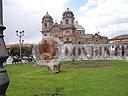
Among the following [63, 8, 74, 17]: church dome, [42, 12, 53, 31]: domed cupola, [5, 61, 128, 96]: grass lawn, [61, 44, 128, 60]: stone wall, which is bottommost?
[5, 61, 128, 96]: grass lawn

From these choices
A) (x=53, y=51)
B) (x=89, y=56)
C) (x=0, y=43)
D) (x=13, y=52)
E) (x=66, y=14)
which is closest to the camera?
(x=0, y=43)

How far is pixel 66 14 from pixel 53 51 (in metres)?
36.8

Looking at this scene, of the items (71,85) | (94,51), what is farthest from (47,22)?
(71,85)

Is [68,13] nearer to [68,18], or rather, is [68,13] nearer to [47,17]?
[68,18]

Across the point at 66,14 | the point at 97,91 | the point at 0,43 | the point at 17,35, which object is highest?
the point at 66,14

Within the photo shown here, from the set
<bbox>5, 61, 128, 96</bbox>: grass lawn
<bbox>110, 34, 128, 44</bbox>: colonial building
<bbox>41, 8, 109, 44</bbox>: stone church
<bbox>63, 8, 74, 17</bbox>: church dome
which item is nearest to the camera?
<bbox>5, 61, 128, 96</bbox>: grass lawn

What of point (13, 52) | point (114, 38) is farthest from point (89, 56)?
point (114, 38)

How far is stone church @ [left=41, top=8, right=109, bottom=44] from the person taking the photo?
3356 inches

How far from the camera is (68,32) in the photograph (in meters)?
86.0

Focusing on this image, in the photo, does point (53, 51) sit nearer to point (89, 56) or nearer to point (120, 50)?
point (89, 56)

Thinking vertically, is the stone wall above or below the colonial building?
below

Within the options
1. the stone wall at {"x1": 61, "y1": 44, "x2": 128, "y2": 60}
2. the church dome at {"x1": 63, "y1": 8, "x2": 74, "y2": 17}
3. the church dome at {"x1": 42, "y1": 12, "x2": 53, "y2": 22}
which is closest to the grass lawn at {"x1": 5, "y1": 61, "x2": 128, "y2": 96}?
the stone wall at {"x1": 61, "y1": 44, "x2": 128, "y2": 60}

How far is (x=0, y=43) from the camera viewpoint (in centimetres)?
327

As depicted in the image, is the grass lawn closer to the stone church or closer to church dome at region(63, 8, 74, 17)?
the stone church
